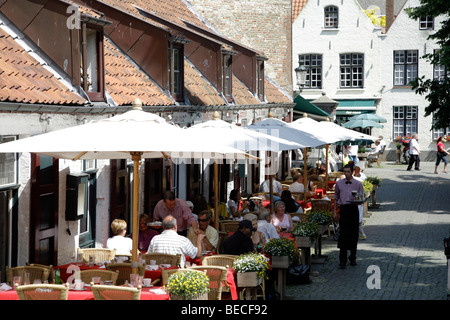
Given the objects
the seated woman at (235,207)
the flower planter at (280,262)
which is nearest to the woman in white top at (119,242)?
the flower planter at (280,262)

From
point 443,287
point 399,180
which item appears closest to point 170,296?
point 443,287

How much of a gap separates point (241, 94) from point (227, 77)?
1835 millimetres

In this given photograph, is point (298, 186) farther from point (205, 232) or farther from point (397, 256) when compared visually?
point (205, 232)

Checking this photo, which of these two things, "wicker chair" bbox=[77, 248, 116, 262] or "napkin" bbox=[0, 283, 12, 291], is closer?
"napkin" bbox=[0, 283, 12, 291]

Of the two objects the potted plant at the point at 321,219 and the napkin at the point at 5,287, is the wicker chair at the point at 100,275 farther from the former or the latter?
the potted plant at the point at 321,219

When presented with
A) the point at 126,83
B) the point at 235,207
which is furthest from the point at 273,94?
the point at 126,83

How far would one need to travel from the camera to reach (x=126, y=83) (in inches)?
614

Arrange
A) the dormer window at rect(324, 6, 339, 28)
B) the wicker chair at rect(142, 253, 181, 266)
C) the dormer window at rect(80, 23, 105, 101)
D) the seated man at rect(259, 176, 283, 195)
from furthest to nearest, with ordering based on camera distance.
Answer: the dormer window at rect(324, 6, 339, 28) → the seated man at rect(259, 176, 283, 195) → the dormer window at rect(80, 23, 105, 101) → the wicker chair at rect(142, 253, 181, 266)

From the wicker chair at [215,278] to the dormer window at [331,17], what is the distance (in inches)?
1530

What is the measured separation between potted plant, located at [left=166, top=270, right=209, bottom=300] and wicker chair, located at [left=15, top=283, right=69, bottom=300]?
3.58 ft

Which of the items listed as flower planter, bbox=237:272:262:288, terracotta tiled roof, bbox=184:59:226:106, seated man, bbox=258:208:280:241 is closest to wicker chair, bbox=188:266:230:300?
flower planter, bbox=237:272:262:288

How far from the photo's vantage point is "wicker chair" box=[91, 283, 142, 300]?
8023 millimetres

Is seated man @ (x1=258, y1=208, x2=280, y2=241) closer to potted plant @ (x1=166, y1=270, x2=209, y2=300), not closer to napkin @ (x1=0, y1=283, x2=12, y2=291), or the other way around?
potted plant @ (x1=166, y1=270, x2=209, y2=300)

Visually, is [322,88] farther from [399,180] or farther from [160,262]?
[160,262]
